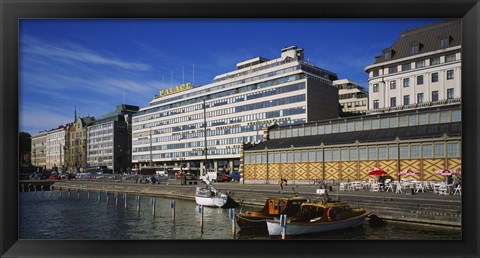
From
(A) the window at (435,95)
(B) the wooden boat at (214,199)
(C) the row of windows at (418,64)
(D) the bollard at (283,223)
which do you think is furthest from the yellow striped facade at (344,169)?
(D) the bollard at (283,223)

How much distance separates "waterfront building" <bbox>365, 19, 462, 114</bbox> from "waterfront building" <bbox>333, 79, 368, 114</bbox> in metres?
47.5

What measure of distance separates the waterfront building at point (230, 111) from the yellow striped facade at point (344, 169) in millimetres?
21792

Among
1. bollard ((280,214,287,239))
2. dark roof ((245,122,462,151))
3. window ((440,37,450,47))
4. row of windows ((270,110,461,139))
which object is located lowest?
bollard ((280,214,287,239))

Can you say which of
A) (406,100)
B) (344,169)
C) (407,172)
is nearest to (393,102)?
(406,100)

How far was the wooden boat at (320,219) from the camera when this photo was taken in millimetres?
23214

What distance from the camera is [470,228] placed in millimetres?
14883

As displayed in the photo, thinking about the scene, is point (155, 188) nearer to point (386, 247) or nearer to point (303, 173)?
point (303, 173)

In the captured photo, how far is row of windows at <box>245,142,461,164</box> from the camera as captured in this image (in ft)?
119

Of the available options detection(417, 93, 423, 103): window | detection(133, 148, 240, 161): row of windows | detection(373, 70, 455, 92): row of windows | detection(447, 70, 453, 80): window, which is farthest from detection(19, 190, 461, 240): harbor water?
detection(133, 148, 240, 161): row of windows

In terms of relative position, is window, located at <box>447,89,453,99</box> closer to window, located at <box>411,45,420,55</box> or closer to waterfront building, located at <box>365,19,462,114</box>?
waterfront building, located at <box>365,19,462,114</box>

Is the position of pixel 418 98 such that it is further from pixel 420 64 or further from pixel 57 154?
pixel 57 154

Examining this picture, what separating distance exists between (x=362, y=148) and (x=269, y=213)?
62.9 ft

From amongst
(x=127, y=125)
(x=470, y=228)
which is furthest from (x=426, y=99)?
(x=127, y=125)

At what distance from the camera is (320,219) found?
80.6 feet
